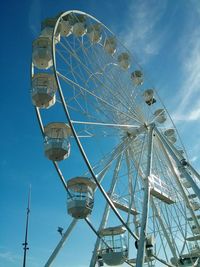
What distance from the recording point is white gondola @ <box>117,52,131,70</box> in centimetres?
2172

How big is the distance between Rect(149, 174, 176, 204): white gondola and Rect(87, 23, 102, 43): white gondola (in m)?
8.42

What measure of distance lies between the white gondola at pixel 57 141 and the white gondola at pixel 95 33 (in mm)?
6660

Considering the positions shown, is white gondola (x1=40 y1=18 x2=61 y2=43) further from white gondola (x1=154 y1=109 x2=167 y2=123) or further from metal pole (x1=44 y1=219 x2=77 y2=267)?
metal pole (x1=44 y1=219 x2=77 y2=267)

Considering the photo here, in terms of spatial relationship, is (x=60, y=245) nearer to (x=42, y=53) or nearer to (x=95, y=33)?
(x=42, y=53)

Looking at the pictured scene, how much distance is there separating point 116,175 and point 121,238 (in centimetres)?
323

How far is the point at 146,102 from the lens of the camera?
2244 cm

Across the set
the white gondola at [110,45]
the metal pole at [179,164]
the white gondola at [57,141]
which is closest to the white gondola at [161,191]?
the metal pole at [179,164]

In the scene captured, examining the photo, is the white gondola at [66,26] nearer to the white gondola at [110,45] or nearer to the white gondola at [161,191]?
the white gondola at [110,45]

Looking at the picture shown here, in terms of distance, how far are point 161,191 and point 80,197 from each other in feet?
18.1

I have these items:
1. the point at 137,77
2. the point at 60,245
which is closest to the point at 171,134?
the point at 137,77

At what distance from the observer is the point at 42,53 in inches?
638

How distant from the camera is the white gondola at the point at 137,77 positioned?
2242 centimetres

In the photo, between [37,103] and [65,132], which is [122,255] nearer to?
[65,132]

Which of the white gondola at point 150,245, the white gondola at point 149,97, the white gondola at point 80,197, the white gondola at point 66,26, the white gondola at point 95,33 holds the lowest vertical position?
the white gondola at point 150,245
